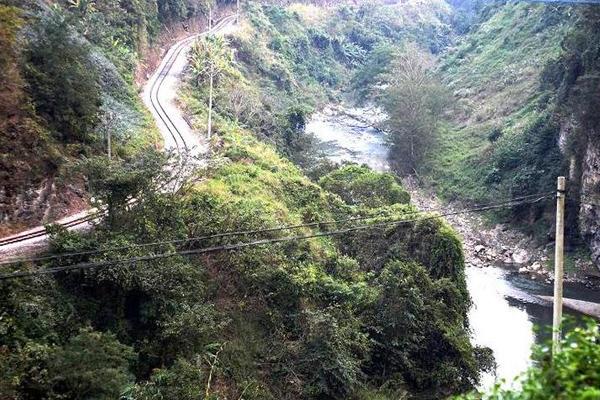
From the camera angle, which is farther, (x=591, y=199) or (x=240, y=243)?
(x=591, y=199)

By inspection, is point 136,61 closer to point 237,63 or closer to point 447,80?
point 237,63

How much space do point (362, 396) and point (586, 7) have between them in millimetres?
35181

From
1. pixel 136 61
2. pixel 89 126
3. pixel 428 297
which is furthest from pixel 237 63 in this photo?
pixel 428 297

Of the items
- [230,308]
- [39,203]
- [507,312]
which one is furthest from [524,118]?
[39,203]

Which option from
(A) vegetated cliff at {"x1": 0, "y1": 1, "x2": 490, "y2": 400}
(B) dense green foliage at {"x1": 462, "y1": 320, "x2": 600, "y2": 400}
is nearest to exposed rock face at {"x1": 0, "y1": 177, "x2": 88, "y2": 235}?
(A) vegetated cliff at {"x1": 0, "y1": 1, "x2": 490, "y2": 400}

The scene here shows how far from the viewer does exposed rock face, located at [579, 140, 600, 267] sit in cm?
3606

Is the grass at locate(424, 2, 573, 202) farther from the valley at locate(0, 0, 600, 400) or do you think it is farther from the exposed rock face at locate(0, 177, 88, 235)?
the exposed rock face at locate(0, 177, 88, 235)

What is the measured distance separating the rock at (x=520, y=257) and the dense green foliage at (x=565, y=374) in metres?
35.7

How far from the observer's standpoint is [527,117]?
175 ft

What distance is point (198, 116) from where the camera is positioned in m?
37.2

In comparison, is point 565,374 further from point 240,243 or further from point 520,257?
point 520,257

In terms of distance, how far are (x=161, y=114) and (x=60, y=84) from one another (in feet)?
51.9

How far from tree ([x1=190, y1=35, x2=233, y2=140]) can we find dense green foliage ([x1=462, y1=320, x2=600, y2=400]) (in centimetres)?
3626

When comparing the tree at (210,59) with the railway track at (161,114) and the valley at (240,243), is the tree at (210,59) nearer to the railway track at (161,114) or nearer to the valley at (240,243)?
the valley at (240,243)
